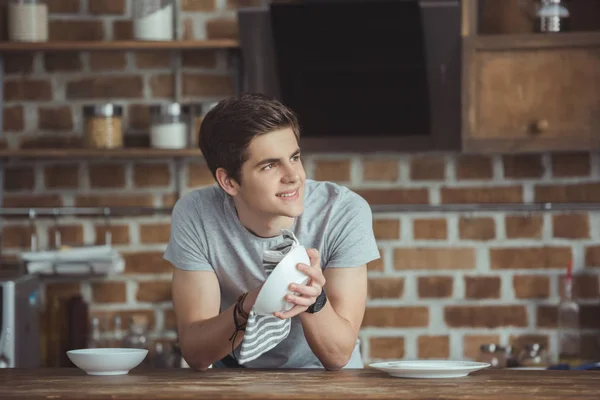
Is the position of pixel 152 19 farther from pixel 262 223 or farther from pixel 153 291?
pixel 262 223

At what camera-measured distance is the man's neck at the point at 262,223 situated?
1.88m

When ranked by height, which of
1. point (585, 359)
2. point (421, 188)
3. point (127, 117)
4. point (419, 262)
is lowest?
point (585, 359)

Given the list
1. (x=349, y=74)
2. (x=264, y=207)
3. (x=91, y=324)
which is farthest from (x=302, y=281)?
(x=91, y=324)

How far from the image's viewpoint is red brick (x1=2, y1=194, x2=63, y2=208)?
2980mm

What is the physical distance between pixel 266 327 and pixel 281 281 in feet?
0.47

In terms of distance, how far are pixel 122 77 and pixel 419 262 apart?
1.07 meters

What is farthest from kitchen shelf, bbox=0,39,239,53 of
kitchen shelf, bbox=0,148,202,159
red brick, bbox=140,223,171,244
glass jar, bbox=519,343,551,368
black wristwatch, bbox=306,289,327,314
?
black wristwatch, bbox=306,289,327,314

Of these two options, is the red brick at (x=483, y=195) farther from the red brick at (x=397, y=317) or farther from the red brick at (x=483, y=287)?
the red brick at (x=397, y=317)

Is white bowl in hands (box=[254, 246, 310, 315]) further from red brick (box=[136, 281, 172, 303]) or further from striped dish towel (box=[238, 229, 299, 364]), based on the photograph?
red brick (box=[136, 281, 172, 303])

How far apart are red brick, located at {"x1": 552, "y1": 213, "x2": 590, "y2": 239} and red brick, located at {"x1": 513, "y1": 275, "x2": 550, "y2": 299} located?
0.47 feet

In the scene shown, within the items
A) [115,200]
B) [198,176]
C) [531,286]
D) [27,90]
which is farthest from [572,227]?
[27,90]

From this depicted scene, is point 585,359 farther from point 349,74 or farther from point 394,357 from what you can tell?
point 349,74

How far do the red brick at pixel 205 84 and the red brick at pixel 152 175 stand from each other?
24 centimetres

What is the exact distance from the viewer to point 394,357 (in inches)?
115
